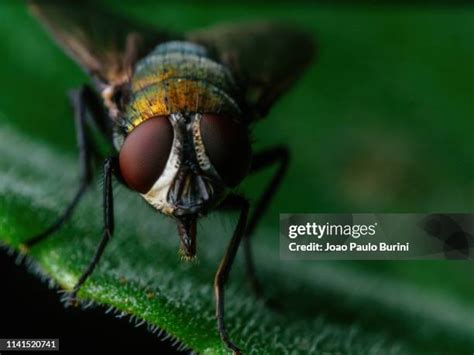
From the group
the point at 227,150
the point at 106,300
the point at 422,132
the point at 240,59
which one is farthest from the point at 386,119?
the point at 106,300

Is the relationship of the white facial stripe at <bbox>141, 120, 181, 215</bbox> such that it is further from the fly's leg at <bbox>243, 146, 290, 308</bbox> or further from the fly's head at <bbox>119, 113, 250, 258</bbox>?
the fly's leg at <bbox>243, 146, 290, 308</bbox>

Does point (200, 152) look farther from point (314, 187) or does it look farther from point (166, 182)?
point (314, 187)

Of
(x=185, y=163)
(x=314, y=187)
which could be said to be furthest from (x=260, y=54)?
(x=185, y=163)

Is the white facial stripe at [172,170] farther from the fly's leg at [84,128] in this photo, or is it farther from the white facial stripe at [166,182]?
the fly's leg at [84,128]

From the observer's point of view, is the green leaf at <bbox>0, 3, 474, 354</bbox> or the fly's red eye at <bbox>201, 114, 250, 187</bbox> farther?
the green leaf at <bbox>0, 3, 474, 354</bbox>

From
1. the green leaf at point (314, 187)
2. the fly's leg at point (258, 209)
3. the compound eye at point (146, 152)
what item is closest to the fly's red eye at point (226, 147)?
the compound eye at point (146, 152)

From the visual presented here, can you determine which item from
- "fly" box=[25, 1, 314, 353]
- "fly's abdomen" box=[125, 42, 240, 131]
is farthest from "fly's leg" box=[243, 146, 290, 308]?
"fly's abdomen" box=[125, 42, 240, 131]

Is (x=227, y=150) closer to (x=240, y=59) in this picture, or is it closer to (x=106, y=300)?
(x=106, y=300)
